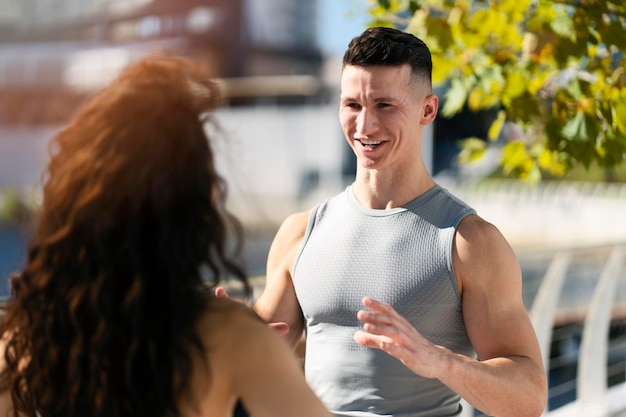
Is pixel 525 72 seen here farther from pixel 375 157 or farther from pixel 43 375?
pixel 43 375

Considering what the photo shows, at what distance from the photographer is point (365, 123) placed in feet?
5.72

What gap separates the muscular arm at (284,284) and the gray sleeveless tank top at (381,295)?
2.2 inches

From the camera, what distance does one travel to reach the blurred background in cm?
2152

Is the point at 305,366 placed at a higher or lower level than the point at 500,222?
higher

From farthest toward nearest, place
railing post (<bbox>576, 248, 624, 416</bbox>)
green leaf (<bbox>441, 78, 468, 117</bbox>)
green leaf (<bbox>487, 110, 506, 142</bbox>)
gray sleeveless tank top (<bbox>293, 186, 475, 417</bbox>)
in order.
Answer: railing post (<bbox>576, 248, 624, 416</bbox>) < green leaf (<bbox>487, 110, 506, 142</bbox>) < green leaf (<bbox>441, 78, 468, 117</bbox>) < gray sleeveless tank top (<bbox>293, 186, 475, 417</bbox>)

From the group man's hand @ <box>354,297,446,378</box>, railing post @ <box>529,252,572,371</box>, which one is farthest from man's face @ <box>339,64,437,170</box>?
railing post @ <box>529,252,572,371</box>

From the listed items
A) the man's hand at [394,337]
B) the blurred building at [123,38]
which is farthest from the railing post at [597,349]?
the blurred building at [123,38]

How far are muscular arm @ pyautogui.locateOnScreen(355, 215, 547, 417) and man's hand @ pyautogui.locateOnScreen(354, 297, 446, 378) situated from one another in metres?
0.12

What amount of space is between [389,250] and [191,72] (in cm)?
72

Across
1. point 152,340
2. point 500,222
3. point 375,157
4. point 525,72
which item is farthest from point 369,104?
point 500,222

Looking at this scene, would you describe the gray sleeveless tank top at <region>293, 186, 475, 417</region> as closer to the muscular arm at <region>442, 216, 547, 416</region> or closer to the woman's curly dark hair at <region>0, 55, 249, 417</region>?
the muscular arm at <region>442, 216, 547, 416</region>

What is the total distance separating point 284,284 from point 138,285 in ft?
2.84

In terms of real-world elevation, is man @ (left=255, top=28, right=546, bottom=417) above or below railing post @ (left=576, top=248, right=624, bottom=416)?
above

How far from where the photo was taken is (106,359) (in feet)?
3.35
